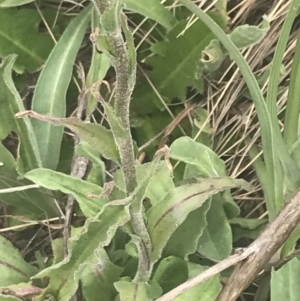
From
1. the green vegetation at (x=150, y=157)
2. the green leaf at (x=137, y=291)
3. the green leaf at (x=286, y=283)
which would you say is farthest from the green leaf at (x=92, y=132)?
the green leaf at (x=286, y=283)

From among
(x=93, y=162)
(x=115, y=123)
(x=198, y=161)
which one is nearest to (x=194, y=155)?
(x=198, y=161)

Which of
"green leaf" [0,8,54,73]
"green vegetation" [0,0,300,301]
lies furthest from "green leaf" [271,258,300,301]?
"green leaf" [0,8,54,73]

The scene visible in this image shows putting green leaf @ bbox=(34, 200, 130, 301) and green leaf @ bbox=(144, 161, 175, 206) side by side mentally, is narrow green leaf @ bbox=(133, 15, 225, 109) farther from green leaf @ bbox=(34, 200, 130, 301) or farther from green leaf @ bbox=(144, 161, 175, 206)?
green leaf @ bbox=(34, 200, 130, 301)

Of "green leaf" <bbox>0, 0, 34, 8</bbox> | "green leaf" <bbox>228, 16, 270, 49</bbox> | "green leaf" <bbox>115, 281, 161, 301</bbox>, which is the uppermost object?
"green leaf" <bbox>0, 0, 34, 8</bbox>

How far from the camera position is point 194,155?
0.64 meters

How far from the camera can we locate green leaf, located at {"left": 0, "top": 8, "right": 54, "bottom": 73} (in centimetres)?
73

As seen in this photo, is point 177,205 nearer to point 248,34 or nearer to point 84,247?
point 84,247

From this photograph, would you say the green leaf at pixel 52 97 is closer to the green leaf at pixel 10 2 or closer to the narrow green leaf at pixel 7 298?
the green leaf at pixel 10 2

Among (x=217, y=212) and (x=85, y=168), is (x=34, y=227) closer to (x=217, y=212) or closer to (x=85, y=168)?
(x=85, y=168)

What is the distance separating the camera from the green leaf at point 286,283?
1.98 feet

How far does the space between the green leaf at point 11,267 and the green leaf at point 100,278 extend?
84mm

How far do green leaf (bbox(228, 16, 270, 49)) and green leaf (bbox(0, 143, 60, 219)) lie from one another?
0.32m

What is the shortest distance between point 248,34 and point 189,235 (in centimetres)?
27

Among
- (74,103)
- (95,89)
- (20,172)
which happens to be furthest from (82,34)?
(95,89)
